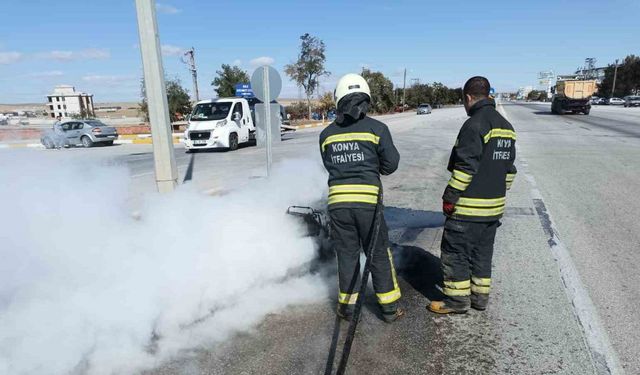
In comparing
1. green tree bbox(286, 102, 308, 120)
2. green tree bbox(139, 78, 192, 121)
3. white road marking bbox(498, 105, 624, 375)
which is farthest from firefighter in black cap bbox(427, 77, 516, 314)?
green tree bbox(286, 102, 308, 120)

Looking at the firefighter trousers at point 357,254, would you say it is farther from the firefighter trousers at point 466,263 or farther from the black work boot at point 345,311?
the firefighter trousers at point 466,263

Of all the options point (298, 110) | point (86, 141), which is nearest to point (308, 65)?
point (298, 110)

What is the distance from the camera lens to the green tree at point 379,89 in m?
57.5

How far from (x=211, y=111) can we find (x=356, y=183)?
47.7ft

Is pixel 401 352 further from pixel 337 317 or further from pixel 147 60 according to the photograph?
pixel 147 60

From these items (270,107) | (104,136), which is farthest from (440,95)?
(270,107)

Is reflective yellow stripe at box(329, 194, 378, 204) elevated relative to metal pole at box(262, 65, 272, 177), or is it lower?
lower

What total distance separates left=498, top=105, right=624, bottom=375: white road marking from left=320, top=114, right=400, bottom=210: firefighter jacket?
68.8 inches

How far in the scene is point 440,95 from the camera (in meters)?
96.3

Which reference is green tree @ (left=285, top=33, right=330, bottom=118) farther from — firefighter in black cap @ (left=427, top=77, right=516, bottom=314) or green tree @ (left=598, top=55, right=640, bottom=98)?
green tree @ (left=598, top=55, right=640, bottom=98)

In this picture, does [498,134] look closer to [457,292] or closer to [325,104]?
[457,292]

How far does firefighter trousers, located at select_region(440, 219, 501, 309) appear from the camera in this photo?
3.34 metres

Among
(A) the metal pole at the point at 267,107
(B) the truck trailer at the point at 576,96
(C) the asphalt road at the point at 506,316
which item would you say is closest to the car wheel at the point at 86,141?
(A) the metal pole at the point at 267,107

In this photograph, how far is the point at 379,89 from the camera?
193 feet
